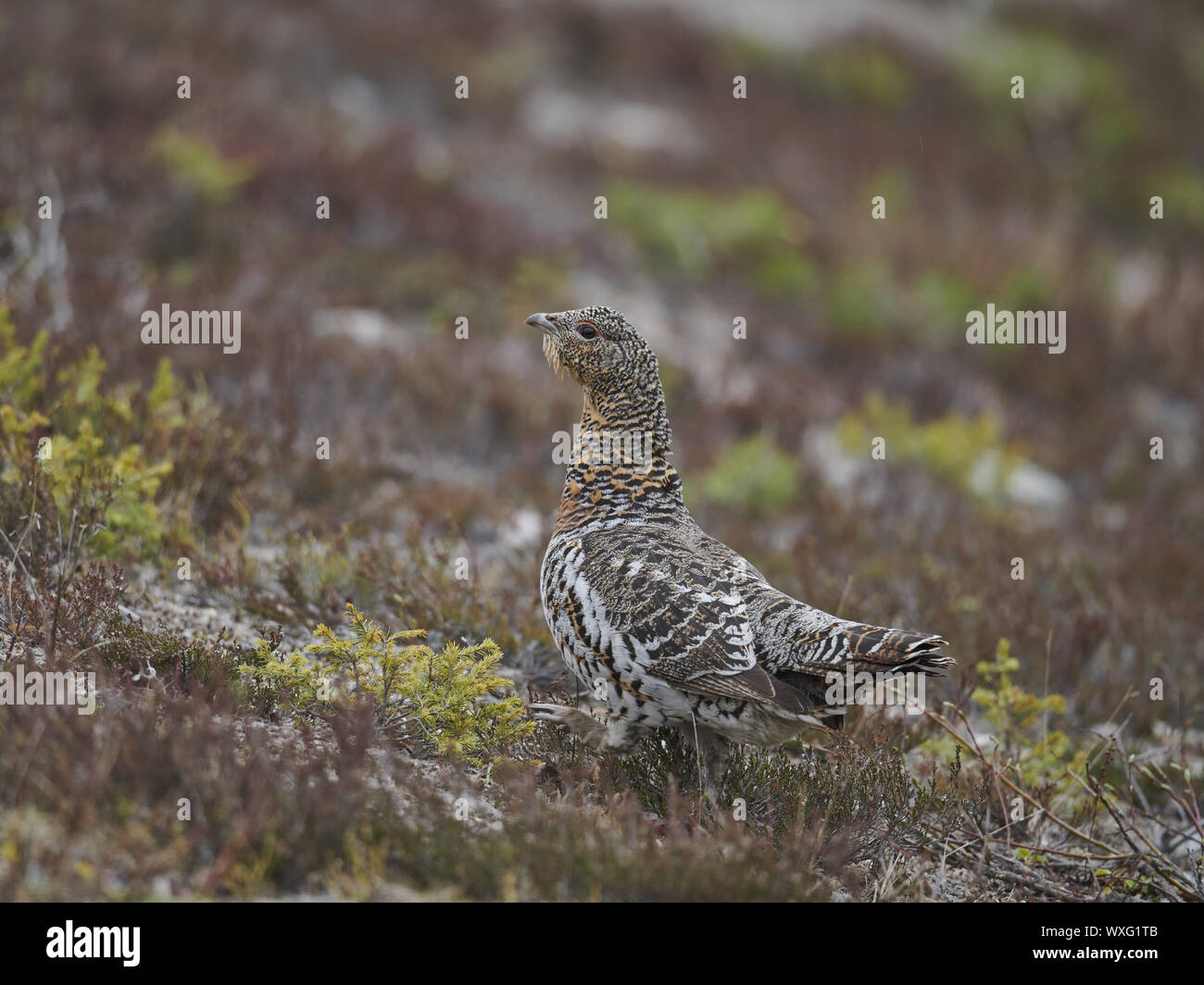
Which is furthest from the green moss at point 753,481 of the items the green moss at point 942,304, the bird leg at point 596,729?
the green moss at point 942,304

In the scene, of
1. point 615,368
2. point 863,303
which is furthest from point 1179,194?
point 615,368

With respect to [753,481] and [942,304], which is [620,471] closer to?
[753,481]

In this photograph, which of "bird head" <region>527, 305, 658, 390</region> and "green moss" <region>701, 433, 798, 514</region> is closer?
"bird head" <region>527, 305, 658, 390</region>

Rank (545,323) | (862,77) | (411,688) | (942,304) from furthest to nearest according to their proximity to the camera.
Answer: (862,77) < (942,304) < (545,323) < (411,688)

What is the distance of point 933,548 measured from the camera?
6.80 meters

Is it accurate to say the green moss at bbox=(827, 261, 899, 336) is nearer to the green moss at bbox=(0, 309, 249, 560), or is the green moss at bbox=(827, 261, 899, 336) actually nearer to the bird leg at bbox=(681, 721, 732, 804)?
the green moss at bbox=(0, 309, 249, 560)

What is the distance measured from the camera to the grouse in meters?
3.35

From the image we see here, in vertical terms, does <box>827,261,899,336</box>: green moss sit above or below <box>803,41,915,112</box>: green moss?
below

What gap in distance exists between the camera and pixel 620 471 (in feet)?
13.4

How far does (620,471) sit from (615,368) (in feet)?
1.39

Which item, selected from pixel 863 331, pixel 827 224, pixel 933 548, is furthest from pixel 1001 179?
pixel 933 548

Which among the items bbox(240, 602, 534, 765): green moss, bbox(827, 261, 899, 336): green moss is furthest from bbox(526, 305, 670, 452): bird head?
bbox(827, 261, 899, 336): green moss

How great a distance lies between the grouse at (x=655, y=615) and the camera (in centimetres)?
335
